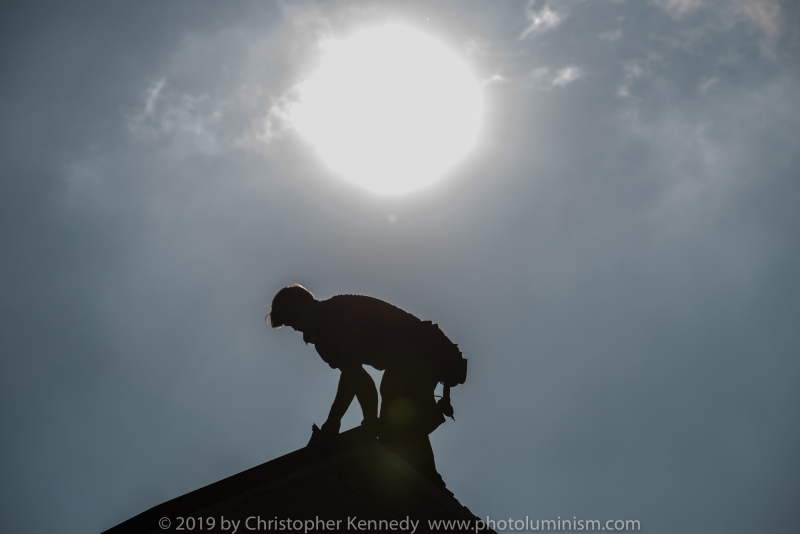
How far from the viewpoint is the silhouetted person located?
518 centimetres

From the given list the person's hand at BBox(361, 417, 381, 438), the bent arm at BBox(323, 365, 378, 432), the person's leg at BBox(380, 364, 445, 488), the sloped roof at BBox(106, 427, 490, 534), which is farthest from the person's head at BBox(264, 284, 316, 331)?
the sloped roof at BBox(106, 427, 490, 534)

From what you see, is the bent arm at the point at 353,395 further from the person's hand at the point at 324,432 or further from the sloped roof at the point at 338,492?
the sloped roof at the point at 338,492

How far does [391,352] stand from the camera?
5477 mm

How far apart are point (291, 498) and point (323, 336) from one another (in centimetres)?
140

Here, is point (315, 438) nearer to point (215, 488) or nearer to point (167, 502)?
point (215, 488)

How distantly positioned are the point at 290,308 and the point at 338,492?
1.60 m

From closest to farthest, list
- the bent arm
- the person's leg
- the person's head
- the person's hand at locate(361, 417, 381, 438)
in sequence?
1. the person's hand at locate(361, 417, 381, 438)
2. the bent arm
3. the person's leg
4. the person's head

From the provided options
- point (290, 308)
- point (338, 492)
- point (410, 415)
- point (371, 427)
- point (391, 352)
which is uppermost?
point (290, 308)

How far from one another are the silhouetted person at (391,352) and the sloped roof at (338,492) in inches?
21.9

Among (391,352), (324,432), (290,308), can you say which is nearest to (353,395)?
(324,432)

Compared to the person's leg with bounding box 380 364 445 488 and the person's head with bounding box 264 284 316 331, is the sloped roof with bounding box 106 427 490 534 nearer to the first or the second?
the person's leg with bounding box 380 364 445 488

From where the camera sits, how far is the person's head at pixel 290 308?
17.7 ft

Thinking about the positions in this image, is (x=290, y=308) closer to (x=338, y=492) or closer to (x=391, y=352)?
(x=391, y=352)

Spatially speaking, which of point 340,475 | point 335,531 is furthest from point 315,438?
point 335,531
